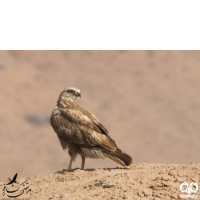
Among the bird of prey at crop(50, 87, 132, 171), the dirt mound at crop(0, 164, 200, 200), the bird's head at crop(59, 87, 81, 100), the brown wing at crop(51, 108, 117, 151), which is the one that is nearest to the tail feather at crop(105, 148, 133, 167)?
the bird of prey at crop(50, 87, 132, 171)

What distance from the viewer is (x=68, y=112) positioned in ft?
38.0

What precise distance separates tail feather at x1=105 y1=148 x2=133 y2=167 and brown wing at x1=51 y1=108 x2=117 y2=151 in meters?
0.13

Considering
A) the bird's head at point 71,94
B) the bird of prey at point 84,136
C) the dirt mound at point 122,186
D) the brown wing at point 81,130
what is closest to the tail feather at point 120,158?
the bird of prey at point 84,136

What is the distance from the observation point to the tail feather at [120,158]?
421 inches

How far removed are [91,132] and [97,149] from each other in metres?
0.50

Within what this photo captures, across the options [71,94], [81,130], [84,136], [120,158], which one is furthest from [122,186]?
[71,94]

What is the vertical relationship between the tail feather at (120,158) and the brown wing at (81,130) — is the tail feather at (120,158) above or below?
below

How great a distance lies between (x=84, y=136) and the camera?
36.5ft

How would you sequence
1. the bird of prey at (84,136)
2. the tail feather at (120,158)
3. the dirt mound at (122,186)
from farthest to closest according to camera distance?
the bird of prey at (84,136), the tail feather at (120,158), the dirt mound at (122,186)

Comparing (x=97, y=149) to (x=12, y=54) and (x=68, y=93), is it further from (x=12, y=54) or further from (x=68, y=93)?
(x=12, y=54)

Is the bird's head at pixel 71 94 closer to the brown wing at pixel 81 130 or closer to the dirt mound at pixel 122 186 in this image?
the brown wing at pixel 81 130

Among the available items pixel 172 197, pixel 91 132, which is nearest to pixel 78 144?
pixel 91 132

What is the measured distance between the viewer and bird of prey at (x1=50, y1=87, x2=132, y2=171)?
11.0 meters

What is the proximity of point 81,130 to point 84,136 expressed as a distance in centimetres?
20
